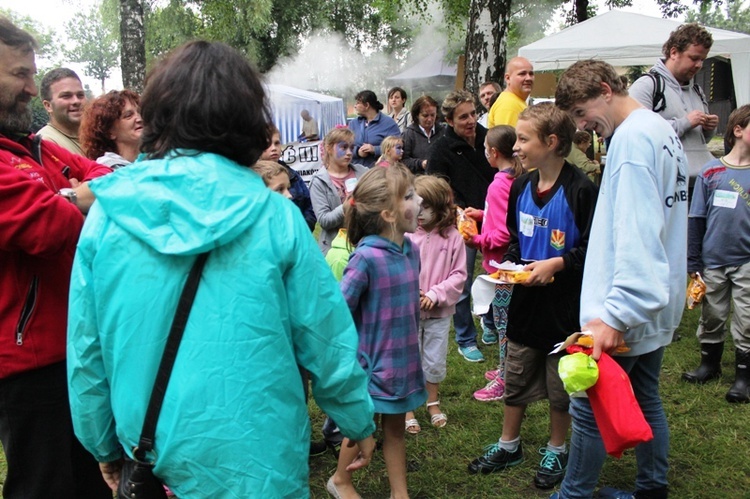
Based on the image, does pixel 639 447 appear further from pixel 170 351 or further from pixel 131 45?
pixel 131 45

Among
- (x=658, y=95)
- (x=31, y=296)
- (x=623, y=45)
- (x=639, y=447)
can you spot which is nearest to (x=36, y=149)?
(x=31, y=296)

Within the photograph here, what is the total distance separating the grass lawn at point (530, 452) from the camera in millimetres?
3367

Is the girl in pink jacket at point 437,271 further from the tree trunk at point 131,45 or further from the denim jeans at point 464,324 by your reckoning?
the tree trunk at point 131,45

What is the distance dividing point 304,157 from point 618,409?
594 cm

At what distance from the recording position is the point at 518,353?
3326 mm

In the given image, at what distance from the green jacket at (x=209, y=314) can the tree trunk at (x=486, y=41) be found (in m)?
7.94

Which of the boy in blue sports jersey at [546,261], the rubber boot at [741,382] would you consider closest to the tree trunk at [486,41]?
the rubber boot at [741,382]

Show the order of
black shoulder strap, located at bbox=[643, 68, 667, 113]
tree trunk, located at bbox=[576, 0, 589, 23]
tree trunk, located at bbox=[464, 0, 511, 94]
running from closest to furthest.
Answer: black shoulder strap, located at bbox=[643, 68, 667, 113] < tree trunk, located at bbox=[464, 0, 511, 94] < tree trunk, located at bbox=[576, 0, 589, 23]

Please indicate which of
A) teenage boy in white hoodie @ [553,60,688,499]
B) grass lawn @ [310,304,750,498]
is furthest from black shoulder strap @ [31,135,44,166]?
grass lawn @ [310,304,750,498]

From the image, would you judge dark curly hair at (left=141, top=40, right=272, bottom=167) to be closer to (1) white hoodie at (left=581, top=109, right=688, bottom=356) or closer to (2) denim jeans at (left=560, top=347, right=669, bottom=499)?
(1) white hoodie at (left=581, top=109, right=688, bottom=356)

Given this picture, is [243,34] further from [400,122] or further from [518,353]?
[518,353]

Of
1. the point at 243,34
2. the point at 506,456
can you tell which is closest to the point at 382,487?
the point at 506,456

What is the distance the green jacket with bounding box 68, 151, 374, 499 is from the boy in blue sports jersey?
5.44 feet

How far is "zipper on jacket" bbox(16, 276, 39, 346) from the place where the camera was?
7.08 ft
